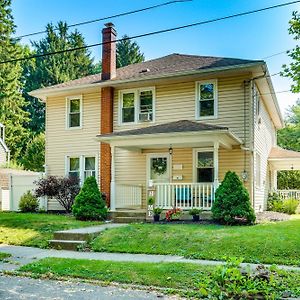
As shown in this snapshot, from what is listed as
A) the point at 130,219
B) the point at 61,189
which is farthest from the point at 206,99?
the point at 61,189

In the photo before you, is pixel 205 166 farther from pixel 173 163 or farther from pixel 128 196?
pixel 128 196

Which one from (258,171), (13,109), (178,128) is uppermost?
(13,109)

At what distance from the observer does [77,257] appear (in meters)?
9.05

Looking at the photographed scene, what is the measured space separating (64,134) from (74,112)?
3.67ft

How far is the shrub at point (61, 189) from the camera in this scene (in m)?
17.1

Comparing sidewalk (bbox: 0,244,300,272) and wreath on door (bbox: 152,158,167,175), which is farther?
wreath on door (bbox: 152,158,167,175)

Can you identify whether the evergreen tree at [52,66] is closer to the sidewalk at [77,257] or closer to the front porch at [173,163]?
the front porch at [173,163]

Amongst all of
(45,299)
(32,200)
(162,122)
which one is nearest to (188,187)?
(162,122)

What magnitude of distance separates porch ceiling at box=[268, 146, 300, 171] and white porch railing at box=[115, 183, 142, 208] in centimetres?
809

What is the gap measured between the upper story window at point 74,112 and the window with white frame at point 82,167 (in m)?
1.52

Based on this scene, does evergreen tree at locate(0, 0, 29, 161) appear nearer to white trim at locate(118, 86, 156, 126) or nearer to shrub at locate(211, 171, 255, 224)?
white trim at locate(118, 86, 156, 126)

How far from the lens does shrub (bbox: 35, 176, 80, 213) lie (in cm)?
1709

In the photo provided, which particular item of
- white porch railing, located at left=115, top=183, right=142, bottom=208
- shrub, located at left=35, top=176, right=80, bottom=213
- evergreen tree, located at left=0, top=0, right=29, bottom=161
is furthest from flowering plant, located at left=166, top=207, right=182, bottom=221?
evergreen tree, located at left=0, top=0, right=29, bottom=161

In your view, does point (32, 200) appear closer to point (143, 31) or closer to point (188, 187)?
point (188, 187)
